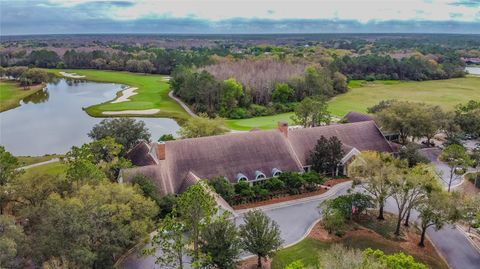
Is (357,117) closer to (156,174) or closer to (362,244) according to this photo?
(362,244)

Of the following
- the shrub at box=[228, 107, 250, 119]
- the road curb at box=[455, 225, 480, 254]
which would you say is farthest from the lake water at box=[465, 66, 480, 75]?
the road curb at box=[455, 225, 480, 254]

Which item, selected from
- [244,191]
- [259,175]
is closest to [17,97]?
[259,175]

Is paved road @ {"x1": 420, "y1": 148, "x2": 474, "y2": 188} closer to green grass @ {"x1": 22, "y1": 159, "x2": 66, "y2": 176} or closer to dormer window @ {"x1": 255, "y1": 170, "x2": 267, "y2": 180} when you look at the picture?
dormer window @ {"x1": 255, "y1": 170, "x2": 267, "y2": 180}

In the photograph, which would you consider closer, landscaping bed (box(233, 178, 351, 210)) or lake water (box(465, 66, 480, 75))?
landscaping bed (box(233, 178, 351, 210))

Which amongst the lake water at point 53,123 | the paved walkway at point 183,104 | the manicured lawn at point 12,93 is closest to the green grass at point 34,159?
the lake water at point 53,123

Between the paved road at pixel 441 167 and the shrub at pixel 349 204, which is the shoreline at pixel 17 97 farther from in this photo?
the paved road at pixel 441 167
